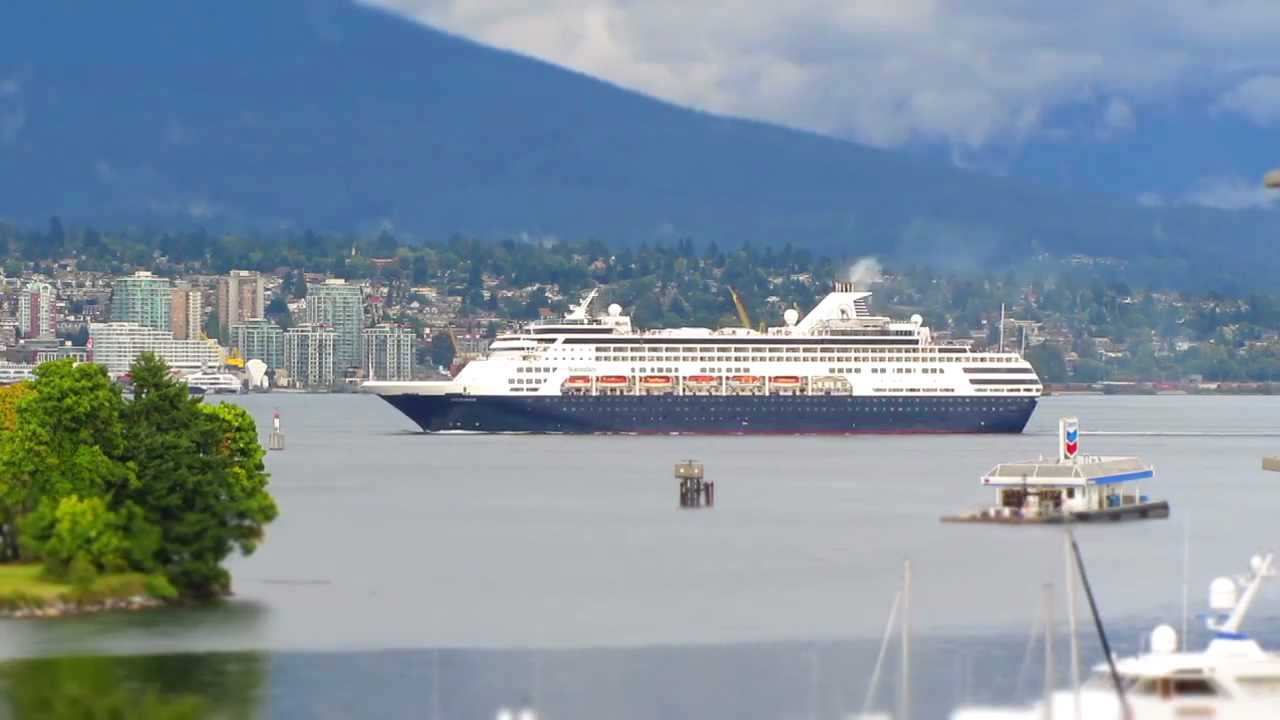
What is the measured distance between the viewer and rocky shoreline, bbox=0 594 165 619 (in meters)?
44.4

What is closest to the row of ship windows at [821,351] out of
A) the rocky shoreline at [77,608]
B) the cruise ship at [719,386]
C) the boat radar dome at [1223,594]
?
the cruise ship at [719,386]

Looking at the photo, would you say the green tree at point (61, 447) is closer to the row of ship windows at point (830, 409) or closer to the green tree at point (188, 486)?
the green tree at point (188, 486)

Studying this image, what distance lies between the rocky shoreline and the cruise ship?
76.6 m

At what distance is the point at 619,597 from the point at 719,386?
2887 inches

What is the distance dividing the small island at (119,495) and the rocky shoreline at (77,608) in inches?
0.9

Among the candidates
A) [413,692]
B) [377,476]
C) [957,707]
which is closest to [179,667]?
[413,692]

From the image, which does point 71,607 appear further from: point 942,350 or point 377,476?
point 942,350

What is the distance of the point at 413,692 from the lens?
3866 centimetres

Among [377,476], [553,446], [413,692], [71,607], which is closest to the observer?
[413,692]

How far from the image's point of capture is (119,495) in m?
47.3

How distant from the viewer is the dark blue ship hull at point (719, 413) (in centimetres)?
12350

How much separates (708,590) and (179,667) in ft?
47.4

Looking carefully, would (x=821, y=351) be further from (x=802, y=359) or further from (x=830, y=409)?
(x=830, y=409)

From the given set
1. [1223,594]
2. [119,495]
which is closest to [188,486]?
[119,495]
